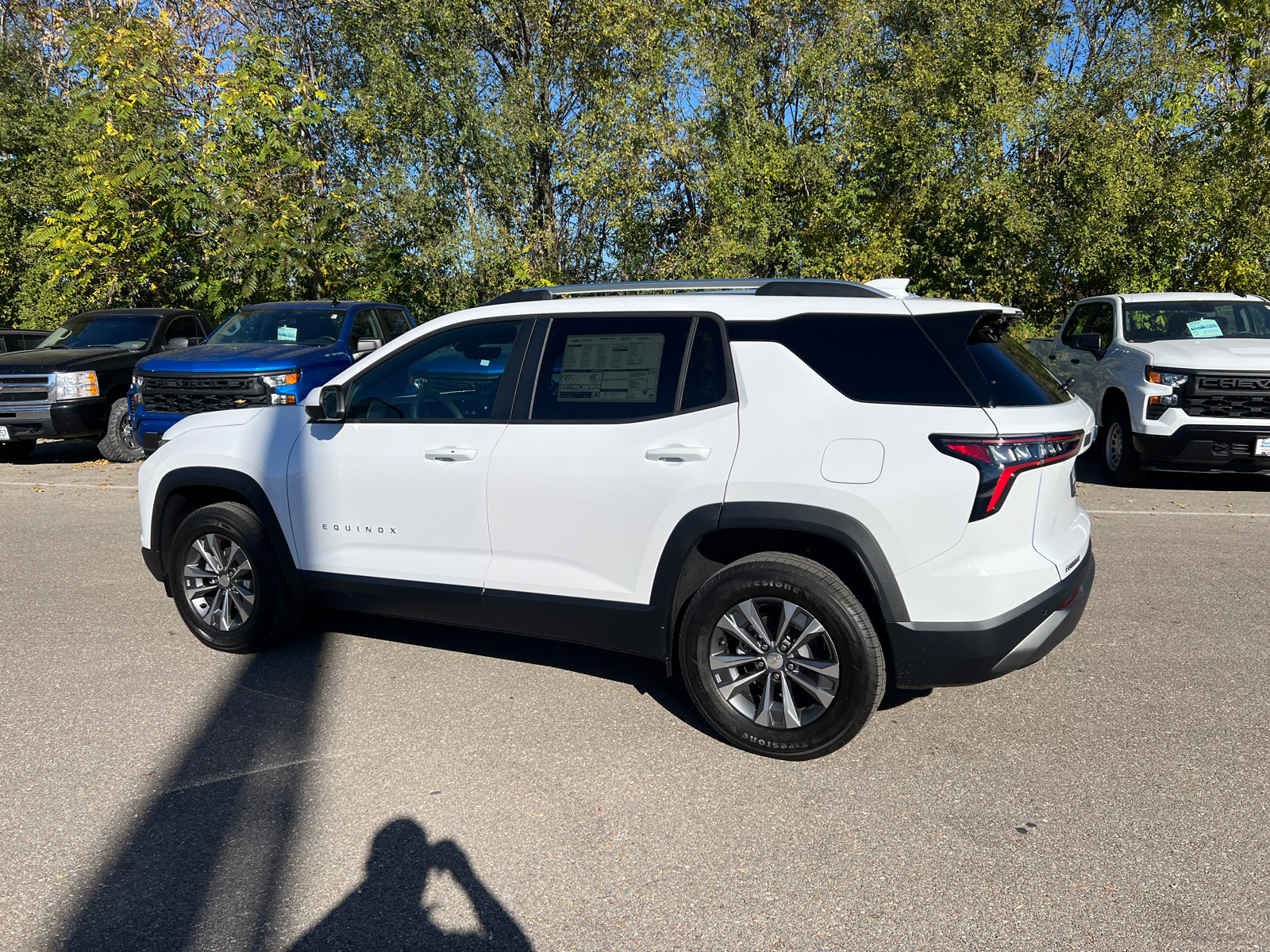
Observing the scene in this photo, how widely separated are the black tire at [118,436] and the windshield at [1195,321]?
1160 centimetres

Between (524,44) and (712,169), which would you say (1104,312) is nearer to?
(712,169)

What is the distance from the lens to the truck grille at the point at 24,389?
444 inches

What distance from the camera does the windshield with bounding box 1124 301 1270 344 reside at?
9.85 m

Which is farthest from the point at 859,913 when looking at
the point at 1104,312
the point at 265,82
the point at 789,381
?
the point at 265,82

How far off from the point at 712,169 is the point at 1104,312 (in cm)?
999

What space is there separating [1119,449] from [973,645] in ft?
24.1

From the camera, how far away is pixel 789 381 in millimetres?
3633

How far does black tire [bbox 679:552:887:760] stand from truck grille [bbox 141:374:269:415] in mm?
7158

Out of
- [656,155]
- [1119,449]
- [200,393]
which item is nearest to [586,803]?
[200,393]

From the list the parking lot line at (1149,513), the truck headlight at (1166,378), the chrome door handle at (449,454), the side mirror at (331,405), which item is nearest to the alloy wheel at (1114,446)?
the truck headlight at (1166,378)

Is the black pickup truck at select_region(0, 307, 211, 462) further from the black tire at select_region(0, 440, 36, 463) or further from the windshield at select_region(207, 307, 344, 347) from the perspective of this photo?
the windshield at select_region(207, 307, 344, 347)

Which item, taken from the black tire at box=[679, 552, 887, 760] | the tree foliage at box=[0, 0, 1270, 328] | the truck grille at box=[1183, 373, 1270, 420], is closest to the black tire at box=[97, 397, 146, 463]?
the tree foliage at box=[0, 0, 1270, 328]

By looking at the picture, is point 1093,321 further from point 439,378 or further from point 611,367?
point 439,378

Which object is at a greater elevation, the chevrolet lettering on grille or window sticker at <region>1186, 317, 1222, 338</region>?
window sticker at <region>1186, 317, 1222, 338</region>
